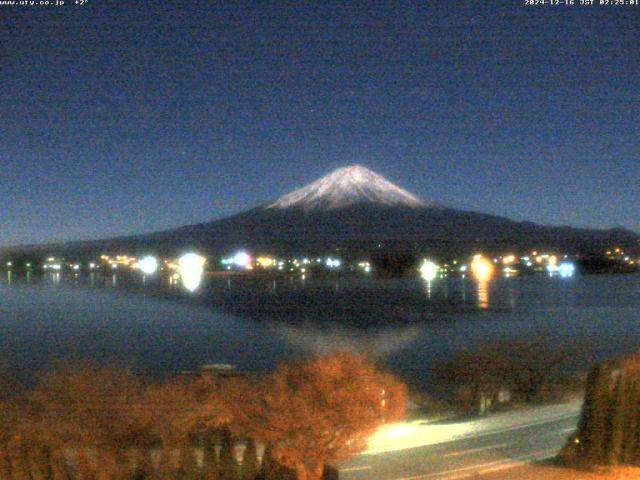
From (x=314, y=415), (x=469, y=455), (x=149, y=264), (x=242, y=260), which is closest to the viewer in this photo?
(x=314, y=415)

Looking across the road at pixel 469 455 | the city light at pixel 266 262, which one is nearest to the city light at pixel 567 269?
the city light at pixel 266 262

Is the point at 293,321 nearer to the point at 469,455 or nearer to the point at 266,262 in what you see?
the point at 469,455

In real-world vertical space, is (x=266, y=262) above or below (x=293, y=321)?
above

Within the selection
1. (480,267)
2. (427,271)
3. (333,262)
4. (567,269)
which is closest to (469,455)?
(427,271)

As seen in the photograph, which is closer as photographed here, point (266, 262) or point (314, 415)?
point (314, 415)

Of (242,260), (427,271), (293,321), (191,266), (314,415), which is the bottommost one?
(293,321)

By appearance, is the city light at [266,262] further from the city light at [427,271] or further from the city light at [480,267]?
the city light at [480,267]

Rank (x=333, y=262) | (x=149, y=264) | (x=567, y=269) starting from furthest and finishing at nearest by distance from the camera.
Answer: (x=567, y=269) → (x=149, y=264) → (x=333, y=262)
